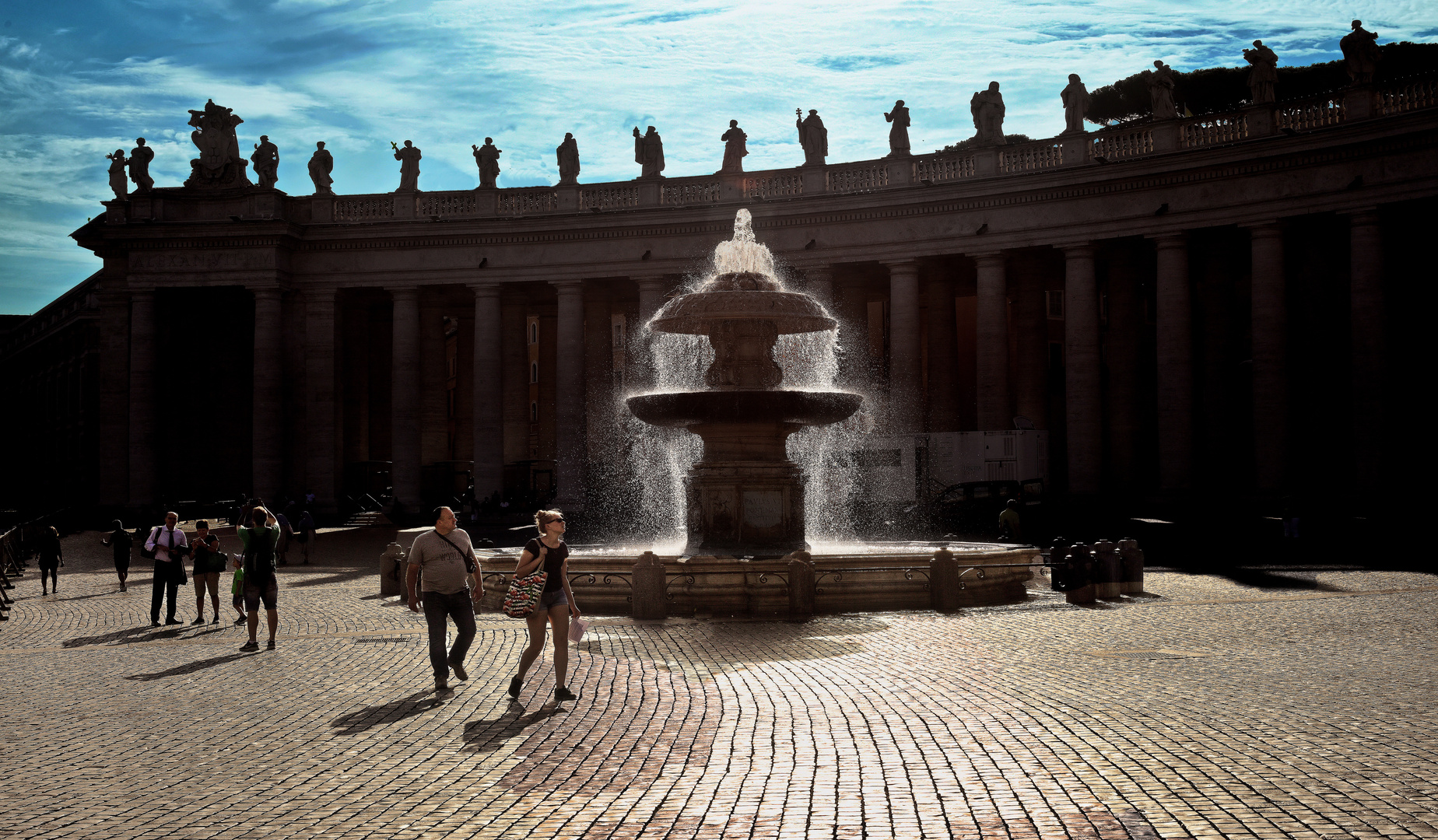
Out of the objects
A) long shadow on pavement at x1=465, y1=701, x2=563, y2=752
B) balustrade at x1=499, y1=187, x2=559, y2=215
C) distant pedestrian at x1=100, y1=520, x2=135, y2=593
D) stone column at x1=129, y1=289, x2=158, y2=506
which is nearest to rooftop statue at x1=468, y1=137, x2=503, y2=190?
balustrade at x1=499, y1=187, x2=559, y2=215

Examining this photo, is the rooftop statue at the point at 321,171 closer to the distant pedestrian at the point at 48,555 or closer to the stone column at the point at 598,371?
the stone column at the point at 598,371

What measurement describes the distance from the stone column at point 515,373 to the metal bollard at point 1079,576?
3244cm

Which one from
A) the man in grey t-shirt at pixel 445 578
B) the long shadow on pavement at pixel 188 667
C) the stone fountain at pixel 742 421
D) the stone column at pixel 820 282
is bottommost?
the long shadow on pavement at pixel 188 667

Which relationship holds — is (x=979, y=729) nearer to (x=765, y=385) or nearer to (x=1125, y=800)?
(x=1125, y=800)

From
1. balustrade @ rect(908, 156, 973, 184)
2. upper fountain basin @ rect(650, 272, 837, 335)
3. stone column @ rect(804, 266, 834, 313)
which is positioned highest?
balustrade @ rect(908, 156, 973, 184)

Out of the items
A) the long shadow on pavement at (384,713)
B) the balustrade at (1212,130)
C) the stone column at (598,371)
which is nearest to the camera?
the long shadow on pavement at (384,713)

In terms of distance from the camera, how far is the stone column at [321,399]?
4881 centimetres

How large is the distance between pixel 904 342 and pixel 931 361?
3452mm

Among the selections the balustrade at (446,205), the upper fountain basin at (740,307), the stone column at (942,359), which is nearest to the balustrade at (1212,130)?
the stone column at (942,359)

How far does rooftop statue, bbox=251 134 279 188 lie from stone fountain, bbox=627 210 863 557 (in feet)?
107

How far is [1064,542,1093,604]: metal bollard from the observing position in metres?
19.8

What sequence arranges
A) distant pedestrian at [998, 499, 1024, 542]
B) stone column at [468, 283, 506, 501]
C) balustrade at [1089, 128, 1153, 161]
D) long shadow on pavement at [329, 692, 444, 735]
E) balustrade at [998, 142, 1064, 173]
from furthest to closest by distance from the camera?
stone column at [468, 283, 506, 501] < balustrade at [998, 142, 1064, 173] < balustrade at [1089, 128, 1153, 161] < distant pedestrian at [998, 499, 1024, 542] < long shadow on pavement at [329, 692, 444, 735]

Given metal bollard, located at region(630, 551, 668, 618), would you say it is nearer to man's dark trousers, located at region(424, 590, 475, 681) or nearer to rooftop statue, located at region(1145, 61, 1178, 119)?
man's dark trousers, located at region(424, 590, 475, 681)

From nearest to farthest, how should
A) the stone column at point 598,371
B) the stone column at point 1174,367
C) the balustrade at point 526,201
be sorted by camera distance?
the stone column at point 1174,367 < the balustrade at point 526,201 < the stone column at point 598,371
